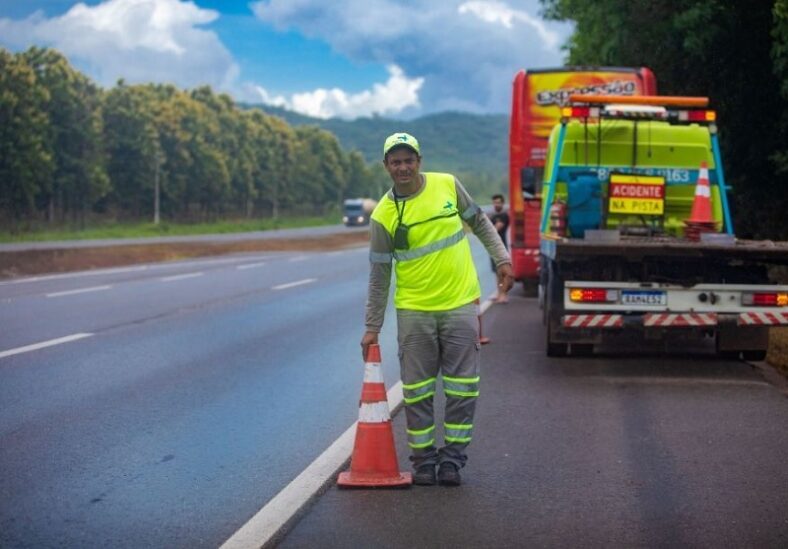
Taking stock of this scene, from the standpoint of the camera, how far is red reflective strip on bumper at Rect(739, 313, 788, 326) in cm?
1085

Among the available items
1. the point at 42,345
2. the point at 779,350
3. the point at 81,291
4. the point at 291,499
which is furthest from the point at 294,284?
the point at 291,499

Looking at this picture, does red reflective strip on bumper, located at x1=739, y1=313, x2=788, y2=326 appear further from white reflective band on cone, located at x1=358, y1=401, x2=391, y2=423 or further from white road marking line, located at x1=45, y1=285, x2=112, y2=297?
white road marking line, located at x1=45, y1=285, x2=112, y2=297

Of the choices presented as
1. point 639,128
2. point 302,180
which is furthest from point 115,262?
point 302,180

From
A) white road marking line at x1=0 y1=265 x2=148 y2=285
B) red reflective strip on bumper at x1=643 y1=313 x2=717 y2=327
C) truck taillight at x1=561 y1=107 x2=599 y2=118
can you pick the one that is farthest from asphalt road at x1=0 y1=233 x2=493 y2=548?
white road marking line at x1=0 y1=265 x2=148 y2=285

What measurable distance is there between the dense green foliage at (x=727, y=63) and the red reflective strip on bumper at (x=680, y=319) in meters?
8.65

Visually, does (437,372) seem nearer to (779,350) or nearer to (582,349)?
(582,349)

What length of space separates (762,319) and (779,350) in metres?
1.96

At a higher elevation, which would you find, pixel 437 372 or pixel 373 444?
pixel 437 372

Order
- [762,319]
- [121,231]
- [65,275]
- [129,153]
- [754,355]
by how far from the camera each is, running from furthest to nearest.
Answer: [129,153]
[121,231]
[65,275]
[754,355]
[762,319]

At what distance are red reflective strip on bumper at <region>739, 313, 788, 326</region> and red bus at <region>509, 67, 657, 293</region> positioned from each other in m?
8.35

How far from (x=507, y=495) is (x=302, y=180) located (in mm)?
113735

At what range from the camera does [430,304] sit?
6.41 metres

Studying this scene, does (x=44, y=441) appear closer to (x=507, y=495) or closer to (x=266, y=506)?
(x=266, y=506)

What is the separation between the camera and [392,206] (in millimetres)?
6438
